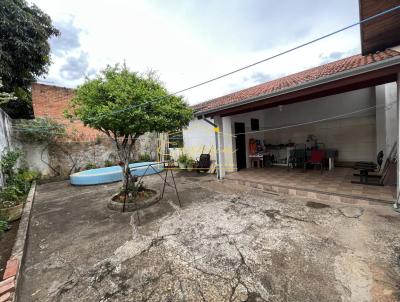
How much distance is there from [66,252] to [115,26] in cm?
667

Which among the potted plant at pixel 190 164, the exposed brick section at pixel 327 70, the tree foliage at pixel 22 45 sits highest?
the tree foliage at pixel 22 45

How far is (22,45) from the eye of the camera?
7.99 metres

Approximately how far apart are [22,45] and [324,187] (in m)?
13.2

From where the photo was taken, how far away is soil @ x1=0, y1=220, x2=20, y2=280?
2.70 meters

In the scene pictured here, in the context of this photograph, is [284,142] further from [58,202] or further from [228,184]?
[58,202]

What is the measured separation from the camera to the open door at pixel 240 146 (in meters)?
8.24

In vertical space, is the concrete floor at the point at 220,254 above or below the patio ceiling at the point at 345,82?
below

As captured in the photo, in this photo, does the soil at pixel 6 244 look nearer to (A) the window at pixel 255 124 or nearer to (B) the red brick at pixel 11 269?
(B) the red brick at pixel 11 269

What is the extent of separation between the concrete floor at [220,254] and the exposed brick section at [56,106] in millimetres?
6915

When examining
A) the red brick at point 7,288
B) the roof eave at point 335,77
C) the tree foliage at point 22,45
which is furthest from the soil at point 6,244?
the tree foliage at point 22,45

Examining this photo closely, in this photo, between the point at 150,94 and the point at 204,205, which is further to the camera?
the point at 204,205

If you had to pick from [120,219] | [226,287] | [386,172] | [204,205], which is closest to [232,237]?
[226,287]

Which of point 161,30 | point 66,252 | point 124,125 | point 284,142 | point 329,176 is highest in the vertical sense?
point 161,30

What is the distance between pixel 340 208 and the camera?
12.5 ft
